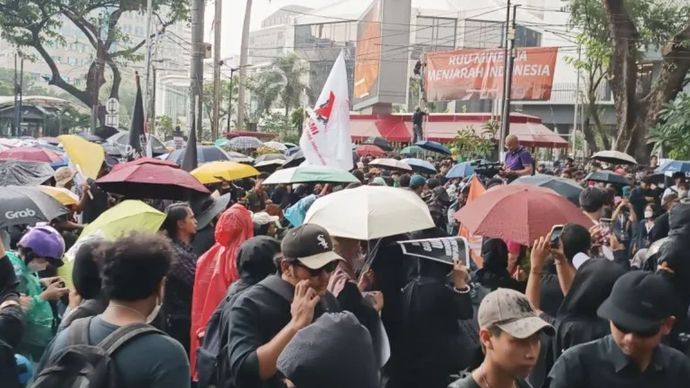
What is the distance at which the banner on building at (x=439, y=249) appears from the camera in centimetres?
487

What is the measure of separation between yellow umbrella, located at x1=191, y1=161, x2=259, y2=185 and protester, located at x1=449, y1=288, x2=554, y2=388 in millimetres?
7122

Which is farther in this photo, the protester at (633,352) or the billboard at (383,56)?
the billboard at (383,56)

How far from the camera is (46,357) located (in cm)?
347

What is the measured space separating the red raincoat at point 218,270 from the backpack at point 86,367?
215 centimetres

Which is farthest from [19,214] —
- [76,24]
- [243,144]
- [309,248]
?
[76,24]

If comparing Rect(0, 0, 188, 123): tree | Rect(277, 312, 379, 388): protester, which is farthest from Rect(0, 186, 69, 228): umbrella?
Rect(0, 0, 188, 123): tree

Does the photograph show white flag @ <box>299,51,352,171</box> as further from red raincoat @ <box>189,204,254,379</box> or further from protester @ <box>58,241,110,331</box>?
protester @ <box>58,241,110,331</box>

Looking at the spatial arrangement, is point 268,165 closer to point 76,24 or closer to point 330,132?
point 330,132

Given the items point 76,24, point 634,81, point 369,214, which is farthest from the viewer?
point 76,24

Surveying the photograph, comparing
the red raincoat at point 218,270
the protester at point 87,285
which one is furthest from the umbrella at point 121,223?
the protester at point 87,285

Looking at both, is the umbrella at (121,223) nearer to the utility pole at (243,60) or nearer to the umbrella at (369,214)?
the umbrella at (369,214)

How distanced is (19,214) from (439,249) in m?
3.15

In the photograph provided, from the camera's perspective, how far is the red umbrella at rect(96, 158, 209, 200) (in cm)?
821

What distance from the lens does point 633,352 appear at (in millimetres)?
3756
